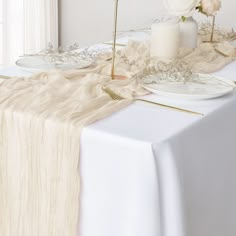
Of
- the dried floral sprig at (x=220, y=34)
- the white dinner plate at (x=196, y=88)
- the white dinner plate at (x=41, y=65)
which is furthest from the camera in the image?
the dried floral sprig at (x=220, y=34)

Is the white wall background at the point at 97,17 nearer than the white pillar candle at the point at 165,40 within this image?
No

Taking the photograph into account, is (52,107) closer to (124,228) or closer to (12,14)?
(124,228)

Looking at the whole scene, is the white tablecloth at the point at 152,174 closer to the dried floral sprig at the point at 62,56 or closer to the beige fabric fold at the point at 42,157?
the beige fabric fold at the point at 42,157

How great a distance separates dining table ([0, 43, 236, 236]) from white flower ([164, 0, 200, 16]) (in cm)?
70

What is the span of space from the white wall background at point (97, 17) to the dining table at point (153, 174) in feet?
7.54

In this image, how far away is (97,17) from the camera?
3873mm

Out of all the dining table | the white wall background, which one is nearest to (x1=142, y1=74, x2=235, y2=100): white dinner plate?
the dining table

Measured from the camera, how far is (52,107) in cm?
138

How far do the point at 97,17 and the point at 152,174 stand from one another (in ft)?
9.17

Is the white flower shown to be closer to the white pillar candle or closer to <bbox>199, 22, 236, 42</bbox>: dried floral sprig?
the white pillar candle

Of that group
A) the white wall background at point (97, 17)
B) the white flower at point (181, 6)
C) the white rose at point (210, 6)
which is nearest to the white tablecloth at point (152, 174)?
the white flower at point (181, 6)

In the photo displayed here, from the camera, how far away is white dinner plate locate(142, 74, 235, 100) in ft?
4.99

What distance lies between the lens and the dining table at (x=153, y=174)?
3.99 ft

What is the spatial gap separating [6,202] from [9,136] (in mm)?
173
